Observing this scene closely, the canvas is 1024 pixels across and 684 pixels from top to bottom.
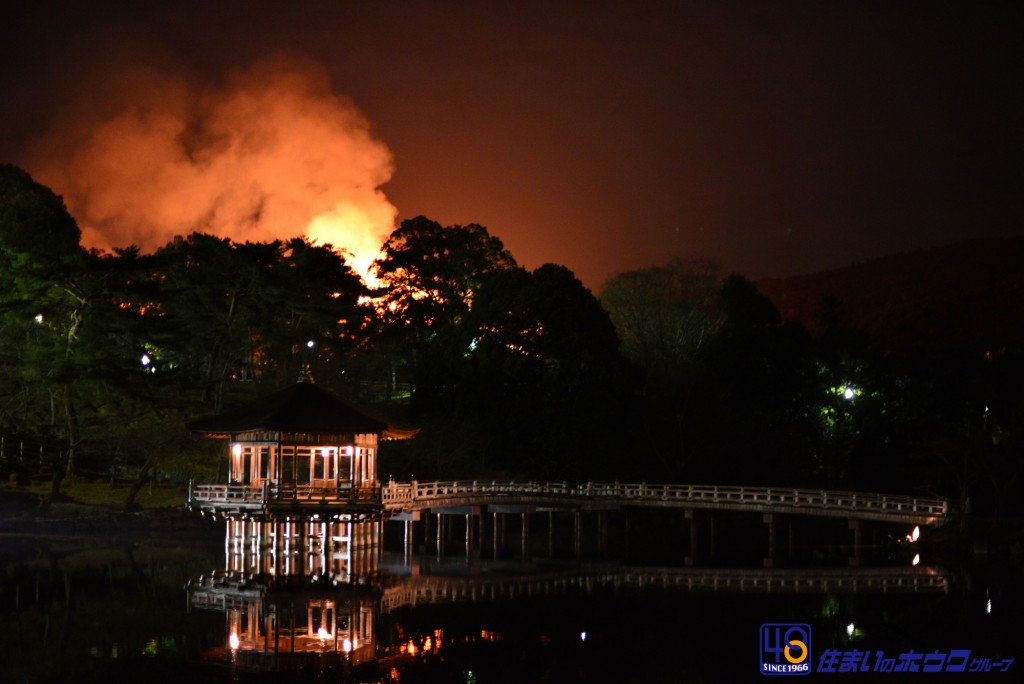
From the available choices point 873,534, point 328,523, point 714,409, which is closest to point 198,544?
point 328,523

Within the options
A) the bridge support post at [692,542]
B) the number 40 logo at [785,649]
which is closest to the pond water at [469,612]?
the number 40 logo at [785,649]

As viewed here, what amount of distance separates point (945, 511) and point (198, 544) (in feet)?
89.3

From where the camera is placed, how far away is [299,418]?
38719 millimetres

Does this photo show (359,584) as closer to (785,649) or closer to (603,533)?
(785,649)

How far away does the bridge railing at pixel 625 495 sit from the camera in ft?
139

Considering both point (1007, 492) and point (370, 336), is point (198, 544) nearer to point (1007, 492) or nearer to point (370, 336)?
point (370, 336)

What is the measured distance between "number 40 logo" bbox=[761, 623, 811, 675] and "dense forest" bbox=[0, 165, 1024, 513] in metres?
22.7

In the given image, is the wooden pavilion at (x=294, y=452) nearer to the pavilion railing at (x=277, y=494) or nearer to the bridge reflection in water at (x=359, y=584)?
the pavilion railing at (x=277, y=494)

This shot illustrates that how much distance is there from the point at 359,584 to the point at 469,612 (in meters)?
4.81

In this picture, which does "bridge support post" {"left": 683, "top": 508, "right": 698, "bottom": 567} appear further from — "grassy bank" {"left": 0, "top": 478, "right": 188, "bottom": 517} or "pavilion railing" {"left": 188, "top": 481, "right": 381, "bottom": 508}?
"grassy bank" {"left": 0, "top": 478, "right": 188, "bottom": 517}

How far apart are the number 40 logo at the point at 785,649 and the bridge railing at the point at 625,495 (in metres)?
17.2

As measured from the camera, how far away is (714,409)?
5869 centimetres

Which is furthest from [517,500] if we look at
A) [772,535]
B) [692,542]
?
[772,535]

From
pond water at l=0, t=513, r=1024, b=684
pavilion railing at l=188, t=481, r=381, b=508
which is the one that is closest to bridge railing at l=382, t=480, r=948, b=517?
pond water at l=0, t=513, r=1024, b=684
